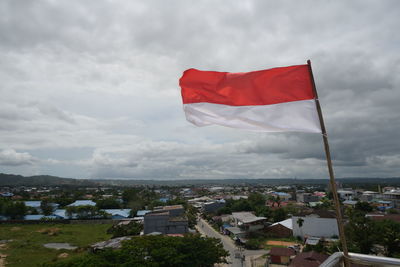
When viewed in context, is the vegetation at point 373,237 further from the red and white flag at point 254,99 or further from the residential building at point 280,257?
the red and white flag at point 254,99

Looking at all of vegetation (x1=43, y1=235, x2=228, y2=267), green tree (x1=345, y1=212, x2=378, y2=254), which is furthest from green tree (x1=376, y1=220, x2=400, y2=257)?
vegetation (x1=43, y1=235, x2=228, y2=267)

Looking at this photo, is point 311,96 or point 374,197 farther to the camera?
point 374,197

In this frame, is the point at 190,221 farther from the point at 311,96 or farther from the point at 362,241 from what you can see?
the point at 311,96

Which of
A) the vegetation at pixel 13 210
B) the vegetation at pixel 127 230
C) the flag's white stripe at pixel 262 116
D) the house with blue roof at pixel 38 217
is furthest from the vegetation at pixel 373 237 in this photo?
the vegetation at pixel 13 210

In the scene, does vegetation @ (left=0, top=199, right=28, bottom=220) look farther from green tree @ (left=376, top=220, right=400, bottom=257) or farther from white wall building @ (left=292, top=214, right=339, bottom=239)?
green tree @ (left=376, top=220, right=400, bottom=257)

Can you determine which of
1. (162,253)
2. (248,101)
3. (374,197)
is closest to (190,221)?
(162,253)

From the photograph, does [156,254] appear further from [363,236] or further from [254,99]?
→ [363,236]

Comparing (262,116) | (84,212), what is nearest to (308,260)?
(262,116)
